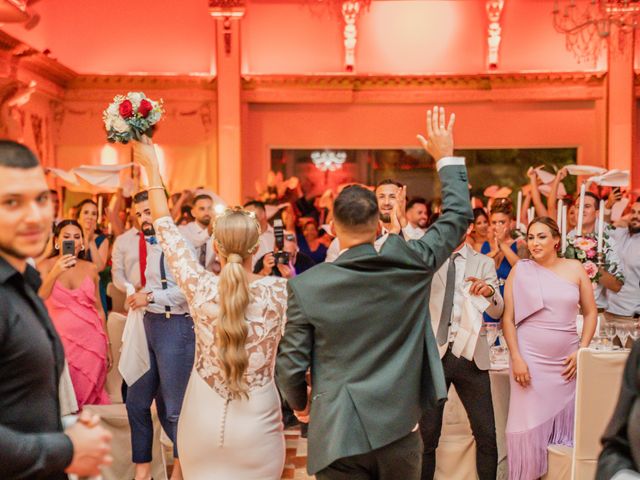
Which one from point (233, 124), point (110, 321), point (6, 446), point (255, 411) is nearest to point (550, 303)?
point (255, 411)

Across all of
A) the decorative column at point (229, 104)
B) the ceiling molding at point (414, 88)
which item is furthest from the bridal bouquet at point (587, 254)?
the ceiling molding at point (414, 88)

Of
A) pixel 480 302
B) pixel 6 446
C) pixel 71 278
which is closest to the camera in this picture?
pixel 6 446

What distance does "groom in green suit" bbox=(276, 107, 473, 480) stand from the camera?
8.86ft

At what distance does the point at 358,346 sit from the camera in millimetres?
2713

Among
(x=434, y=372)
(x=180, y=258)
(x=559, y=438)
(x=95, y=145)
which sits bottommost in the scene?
(x=559, y=438)

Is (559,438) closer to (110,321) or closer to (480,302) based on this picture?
(480,302)

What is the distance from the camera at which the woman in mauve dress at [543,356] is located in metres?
4.63

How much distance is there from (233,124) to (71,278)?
7.05 metres

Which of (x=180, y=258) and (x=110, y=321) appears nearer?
(x=180, y=258)

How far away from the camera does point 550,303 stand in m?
4.68

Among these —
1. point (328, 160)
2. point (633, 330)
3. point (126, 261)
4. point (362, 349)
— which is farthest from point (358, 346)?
point (328, 160)

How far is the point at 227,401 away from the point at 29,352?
1.51 m

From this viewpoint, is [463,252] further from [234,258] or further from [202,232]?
[202,232]

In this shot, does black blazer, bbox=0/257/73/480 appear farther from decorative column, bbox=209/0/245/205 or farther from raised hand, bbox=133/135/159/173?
decorative column, bbox=209/0/245/205
